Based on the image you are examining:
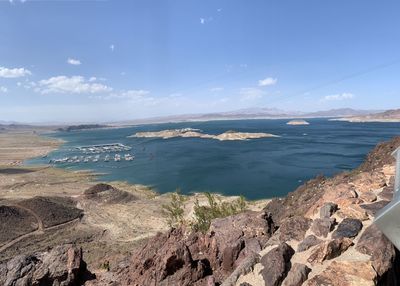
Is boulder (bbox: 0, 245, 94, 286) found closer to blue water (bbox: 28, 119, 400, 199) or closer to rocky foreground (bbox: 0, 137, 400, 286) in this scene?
rocky foreground (bbox: 0, 137, 400, 286)

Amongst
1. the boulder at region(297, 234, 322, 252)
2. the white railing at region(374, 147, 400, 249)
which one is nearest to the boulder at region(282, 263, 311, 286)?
the boulder at region(297, 234, 322, 252)

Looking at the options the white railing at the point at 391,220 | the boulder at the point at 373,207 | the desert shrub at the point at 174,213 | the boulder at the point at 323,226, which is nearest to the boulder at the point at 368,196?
the boulder at the point at 373,207

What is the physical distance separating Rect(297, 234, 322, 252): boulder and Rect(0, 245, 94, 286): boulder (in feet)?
31.5

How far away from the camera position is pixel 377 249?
36.2 feet

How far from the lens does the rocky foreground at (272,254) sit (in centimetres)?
1081

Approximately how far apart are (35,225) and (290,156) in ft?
235

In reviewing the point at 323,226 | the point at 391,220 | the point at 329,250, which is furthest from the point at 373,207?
the point at 391,220

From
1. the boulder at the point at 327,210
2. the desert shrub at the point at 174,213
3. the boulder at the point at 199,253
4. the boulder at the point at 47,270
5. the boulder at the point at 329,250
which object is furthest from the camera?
the desert shrub at the point at 174,213

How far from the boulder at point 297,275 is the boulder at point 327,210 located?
140 inches

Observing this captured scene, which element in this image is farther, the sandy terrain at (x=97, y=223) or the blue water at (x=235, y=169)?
the blue water at (x=235, y=169)

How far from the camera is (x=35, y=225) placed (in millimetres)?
38219

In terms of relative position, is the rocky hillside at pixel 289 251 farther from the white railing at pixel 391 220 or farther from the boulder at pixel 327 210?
the white railing at pixel 391 220

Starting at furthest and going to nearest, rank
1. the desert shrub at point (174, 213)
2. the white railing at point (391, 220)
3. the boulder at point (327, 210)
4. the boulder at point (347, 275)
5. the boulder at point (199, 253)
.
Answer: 1. the desert shrub at point (174, 213)
2. the boulder at point (327, 210)
3. the boulder at point (199, 253)
4. the boulder at point (347, 275)
5. the white railing at point (391, 220)

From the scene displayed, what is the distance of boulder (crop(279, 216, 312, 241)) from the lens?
1325cm
